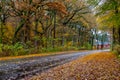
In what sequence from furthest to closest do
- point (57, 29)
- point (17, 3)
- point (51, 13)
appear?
1. point (57, 29)
2. point (51, 13)
3. point (17, 3)

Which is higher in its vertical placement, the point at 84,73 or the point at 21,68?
the point at 84,73

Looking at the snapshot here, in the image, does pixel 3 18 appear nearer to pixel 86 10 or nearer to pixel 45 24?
pixel 45 24

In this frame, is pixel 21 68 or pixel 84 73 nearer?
pixel 84 73

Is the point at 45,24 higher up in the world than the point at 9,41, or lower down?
higher up

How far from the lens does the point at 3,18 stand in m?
50.5

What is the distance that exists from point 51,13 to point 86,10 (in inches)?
329

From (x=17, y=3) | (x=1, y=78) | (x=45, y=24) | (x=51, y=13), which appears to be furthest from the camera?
(x=45, y=24)

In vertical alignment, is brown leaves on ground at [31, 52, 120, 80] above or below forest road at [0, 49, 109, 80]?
above

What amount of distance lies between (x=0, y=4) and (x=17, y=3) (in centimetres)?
301

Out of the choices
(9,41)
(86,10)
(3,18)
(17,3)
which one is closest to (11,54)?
(17,3)

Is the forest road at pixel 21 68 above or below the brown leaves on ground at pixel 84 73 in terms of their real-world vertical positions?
below

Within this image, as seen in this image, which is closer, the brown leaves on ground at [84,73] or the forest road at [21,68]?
the brown leaves on ground at [84,73]

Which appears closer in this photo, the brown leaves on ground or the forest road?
the brown leaves on ground

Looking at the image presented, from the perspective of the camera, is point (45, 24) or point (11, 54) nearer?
point (11, 54)
